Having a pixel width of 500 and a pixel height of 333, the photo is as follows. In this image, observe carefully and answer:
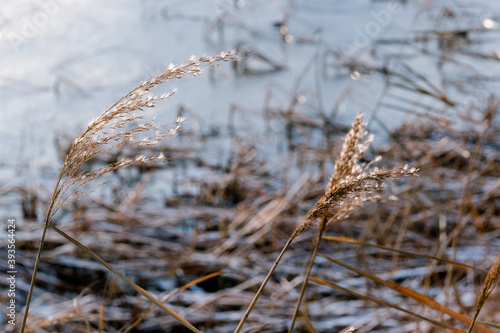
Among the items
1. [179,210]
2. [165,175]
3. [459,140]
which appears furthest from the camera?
[459,140]

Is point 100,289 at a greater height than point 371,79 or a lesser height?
lesser

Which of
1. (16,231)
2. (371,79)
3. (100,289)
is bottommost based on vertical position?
(100,289)

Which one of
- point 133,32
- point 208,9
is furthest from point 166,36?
point 208,9

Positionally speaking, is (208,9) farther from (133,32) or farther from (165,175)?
(165,175)

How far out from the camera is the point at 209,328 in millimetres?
1761

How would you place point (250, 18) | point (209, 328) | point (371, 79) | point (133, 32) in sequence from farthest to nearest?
1. point (250, 18)
2. point (133, 32)
3. point (371, 79)
4. point (209, 328)

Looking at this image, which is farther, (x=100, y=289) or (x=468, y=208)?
(x=468, y=208)

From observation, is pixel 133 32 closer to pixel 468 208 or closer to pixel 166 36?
pixel 166 36

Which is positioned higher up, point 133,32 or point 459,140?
point 133,32

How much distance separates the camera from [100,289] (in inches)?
76.7

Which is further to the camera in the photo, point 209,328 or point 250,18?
point 250,18

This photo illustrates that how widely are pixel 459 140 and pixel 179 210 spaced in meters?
1.91

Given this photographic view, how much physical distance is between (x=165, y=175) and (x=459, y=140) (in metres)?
1.91

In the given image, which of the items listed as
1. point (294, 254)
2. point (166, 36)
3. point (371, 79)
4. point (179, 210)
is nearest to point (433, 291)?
point (294, 254)
